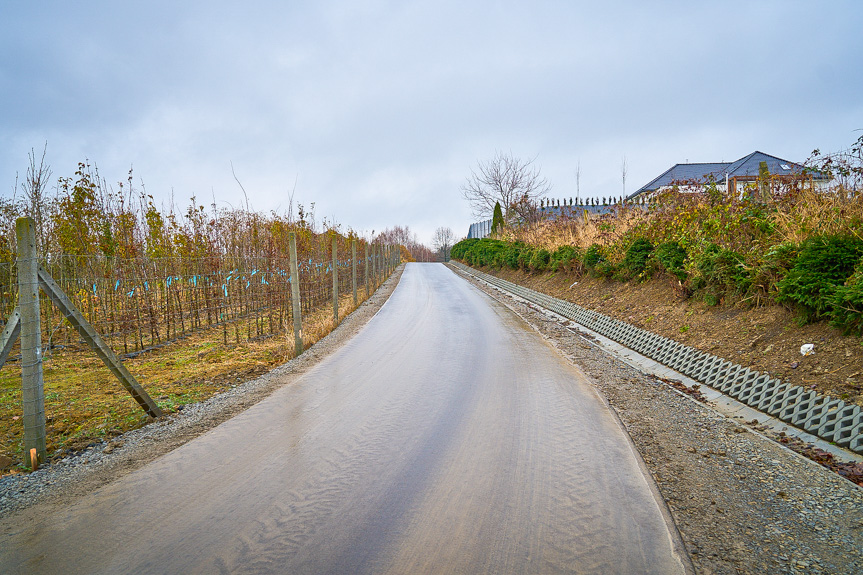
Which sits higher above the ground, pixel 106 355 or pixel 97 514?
pixel 106 355

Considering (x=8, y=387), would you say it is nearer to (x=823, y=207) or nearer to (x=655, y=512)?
(x=655, y=512)

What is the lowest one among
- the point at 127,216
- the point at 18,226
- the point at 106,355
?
the point at 106,355

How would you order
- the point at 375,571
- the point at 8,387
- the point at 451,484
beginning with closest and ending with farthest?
the point at 375,571, the point at 451,484, the point at 8,387

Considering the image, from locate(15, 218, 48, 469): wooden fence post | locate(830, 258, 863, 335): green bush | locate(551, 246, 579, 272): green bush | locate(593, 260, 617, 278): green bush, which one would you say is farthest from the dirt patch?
locate(15, 218, 48, 469): wooden fence post

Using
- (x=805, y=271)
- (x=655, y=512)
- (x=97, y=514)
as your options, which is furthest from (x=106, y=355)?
(x=805, y=271)

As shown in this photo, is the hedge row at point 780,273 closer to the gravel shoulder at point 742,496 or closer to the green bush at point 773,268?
the green bush at point 773,268

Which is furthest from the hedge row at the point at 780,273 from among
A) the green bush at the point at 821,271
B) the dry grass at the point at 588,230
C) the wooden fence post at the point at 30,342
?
the wooden fence post at the point at 30,342

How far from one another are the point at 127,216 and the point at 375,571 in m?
10.4

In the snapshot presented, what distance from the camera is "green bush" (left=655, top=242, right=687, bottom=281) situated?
9.54 meters

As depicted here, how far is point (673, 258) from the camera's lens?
988 centimetres

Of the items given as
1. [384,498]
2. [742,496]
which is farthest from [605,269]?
[384,498]

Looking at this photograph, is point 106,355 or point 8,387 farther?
point 8,387

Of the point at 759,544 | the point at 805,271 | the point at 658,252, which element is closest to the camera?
the point at 759,544

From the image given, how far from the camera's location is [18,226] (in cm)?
409
